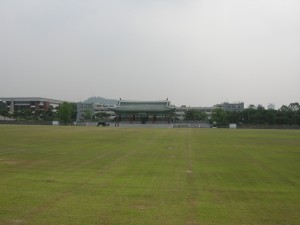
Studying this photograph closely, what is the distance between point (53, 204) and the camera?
10.7 meters

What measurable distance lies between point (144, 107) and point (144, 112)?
2.04 meters

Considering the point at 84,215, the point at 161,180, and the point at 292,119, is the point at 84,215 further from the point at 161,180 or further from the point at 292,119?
the point at 292,119

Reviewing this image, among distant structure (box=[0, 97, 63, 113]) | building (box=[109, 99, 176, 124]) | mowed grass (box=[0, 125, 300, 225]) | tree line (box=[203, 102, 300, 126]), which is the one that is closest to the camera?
mowed grass (box=[0, 125, 300, 225])

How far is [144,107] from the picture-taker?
11788cm

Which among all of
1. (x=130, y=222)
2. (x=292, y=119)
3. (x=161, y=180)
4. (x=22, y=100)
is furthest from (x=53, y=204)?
(x=22, y=100)

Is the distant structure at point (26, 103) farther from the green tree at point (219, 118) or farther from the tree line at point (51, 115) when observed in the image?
the green tree at point (219, 118)

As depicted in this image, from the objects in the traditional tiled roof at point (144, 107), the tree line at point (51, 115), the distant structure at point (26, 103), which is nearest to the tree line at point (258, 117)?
the traditional tiled roof at point (144, 107)

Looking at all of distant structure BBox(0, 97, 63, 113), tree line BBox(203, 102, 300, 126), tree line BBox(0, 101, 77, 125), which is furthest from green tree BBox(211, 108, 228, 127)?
distant structure BBox(0, 97, 63, 113)

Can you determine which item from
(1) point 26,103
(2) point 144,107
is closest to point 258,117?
(2) point 144,107

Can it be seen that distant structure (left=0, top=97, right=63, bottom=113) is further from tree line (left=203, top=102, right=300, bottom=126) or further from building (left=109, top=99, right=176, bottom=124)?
tree line (left=203, top=102, right=300, bottom=126)

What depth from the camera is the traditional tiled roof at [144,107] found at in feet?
374

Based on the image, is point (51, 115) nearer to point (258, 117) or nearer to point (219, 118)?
point (219, 118)

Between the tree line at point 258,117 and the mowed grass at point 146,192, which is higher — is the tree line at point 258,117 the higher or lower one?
the higher one

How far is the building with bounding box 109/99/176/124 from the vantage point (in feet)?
379
